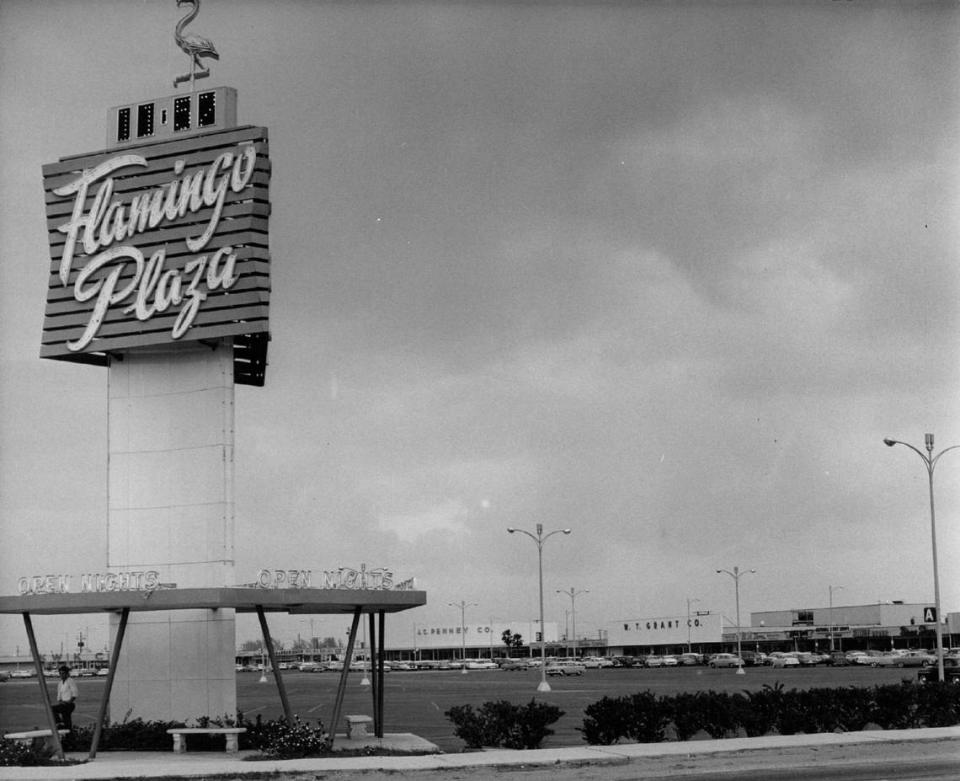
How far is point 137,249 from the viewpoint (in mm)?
32031

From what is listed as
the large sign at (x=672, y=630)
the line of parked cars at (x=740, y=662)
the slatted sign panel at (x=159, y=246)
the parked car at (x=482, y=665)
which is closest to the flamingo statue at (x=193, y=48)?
the slatted sign panel at (x=159, y=246)

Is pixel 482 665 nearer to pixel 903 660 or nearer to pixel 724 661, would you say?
pixel 724 661

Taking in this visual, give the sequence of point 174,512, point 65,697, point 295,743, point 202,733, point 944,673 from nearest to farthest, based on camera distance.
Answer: point 295,743 < point 202,733 < point 65,697 < point 174,512 < point 944,673

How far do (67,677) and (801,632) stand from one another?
168m

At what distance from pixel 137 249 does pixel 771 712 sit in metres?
19.9

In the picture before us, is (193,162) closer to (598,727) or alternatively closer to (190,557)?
(190,557)

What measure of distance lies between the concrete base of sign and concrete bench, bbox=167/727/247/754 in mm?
1502

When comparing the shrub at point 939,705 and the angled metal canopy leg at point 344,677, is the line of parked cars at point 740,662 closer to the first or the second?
the shrub at point 939,705

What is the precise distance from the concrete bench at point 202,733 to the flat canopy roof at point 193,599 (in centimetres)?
288

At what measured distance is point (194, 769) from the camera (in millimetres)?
23391

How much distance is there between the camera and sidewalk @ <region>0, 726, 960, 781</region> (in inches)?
907

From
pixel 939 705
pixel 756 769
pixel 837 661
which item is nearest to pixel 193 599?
pixel 756 769

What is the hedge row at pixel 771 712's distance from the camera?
2669 cm

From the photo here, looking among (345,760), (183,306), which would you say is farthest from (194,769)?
(183,306)
